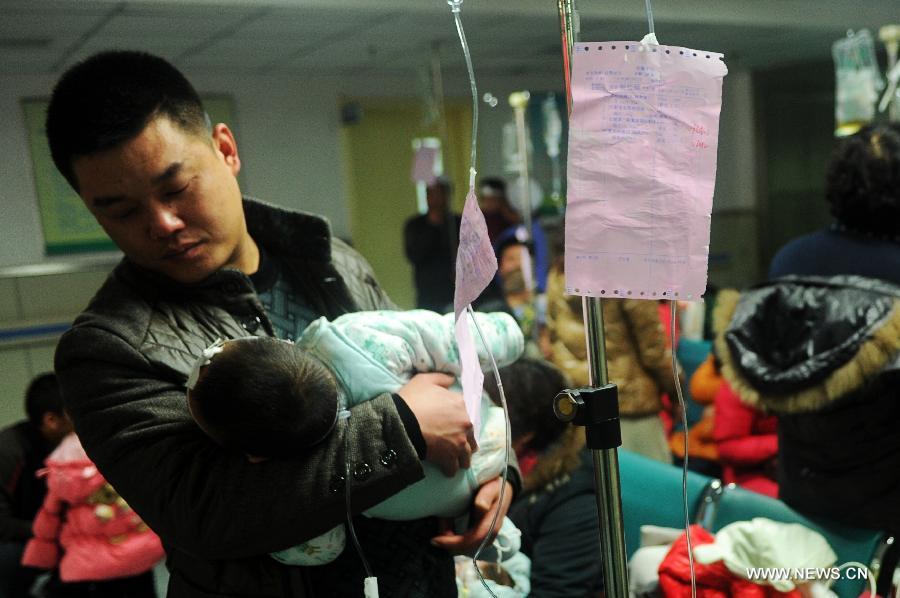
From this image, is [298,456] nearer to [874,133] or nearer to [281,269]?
[281,269]

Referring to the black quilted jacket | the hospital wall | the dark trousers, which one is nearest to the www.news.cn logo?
the black quilted jacket

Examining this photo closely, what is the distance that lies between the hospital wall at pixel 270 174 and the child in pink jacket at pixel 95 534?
2328 millimetres

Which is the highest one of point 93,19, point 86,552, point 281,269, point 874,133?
point 93,19

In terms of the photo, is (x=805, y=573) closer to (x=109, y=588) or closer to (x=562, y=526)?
(x=562, y=526)

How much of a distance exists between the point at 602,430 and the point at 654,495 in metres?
1.11

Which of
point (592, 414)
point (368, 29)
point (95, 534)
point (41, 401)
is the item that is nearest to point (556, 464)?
point (592, 414)

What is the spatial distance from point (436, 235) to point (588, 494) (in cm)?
326

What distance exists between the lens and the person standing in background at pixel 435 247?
482 cm

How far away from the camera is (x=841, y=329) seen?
1.62 m

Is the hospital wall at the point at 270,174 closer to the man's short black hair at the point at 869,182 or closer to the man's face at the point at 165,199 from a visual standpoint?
the man's short black hair at the point at 869,182

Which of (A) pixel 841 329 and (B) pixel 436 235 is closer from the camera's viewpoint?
(A) pixel 841 329

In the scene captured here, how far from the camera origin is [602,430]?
28.6 inches

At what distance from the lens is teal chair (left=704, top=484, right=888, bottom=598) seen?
1.54 meters

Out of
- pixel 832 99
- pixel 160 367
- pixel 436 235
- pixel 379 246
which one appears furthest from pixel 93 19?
pixel 832 99
